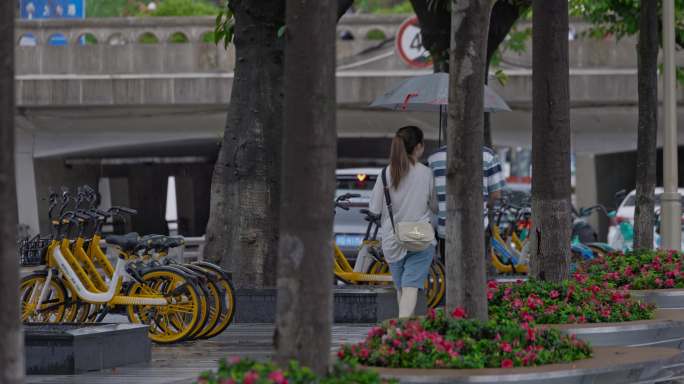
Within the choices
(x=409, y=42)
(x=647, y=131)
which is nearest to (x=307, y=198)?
(x=647, y=131)

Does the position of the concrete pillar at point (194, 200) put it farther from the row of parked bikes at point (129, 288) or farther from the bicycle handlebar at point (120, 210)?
the row of parked bikes at point (129, 288)

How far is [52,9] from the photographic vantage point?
39.7m

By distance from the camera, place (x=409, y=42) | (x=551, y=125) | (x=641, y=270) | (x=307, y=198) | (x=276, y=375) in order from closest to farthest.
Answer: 1. (x=276, y=375)
2. (x=307, y=198)
3. (x=551, y=125)
4. (x=641, y=270)
5. (x=409, y=42)

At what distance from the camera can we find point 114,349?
10.5m

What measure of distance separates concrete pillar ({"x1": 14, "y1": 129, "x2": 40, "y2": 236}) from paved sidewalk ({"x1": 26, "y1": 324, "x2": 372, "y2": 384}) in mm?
22767

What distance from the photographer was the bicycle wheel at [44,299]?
1225 cm

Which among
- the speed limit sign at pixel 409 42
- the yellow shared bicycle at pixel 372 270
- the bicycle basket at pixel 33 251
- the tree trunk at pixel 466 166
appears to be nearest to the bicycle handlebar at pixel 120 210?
the bicycle basket at pixel 33 251

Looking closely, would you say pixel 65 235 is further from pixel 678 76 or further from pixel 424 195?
pixel 678 76

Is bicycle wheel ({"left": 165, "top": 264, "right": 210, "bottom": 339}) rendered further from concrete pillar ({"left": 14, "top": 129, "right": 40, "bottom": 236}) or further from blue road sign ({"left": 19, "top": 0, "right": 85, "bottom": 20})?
blue road sign ({"left": 19, "top": 0, "right": 85, "bottom": 20})

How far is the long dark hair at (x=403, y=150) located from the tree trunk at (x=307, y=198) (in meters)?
4.09

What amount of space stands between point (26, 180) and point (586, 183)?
13.3m

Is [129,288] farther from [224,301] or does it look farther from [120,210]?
[120,210]

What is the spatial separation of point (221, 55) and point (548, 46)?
73.7 ft

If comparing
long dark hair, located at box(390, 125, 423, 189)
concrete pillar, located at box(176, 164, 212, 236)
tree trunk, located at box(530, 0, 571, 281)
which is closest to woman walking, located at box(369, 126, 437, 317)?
long dark hair, located at box(390, 125, 423, 189)
